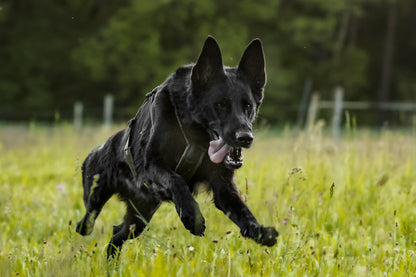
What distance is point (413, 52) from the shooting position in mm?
34781

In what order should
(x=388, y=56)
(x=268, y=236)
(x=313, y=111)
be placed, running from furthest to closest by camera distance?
(x=388, y=56), (x=313, y=111), (x=268, y=236)

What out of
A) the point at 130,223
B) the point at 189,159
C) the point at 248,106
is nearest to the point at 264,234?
the point at 189,159

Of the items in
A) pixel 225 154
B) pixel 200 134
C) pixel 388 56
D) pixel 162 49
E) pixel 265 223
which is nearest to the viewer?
pixel 225 154

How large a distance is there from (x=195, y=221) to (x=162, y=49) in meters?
27.8

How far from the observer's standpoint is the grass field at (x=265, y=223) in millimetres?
2643

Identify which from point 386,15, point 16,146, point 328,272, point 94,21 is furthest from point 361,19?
point 328,272

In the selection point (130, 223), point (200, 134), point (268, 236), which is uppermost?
point (200, 134)

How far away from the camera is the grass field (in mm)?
2643

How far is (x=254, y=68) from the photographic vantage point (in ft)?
9.55

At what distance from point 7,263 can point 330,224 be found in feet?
7.70

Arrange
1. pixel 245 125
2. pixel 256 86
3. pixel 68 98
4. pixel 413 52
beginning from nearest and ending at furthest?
pixel 245 125 < pixel 256 86 < pixel 68 98 < pixel 413 52

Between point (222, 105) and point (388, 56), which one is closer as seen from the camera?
point (222, 105)

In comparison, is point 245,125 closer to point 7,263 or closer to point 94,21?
point 7,263

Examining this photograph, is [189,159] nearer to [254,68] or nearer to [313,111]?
[254,68]
